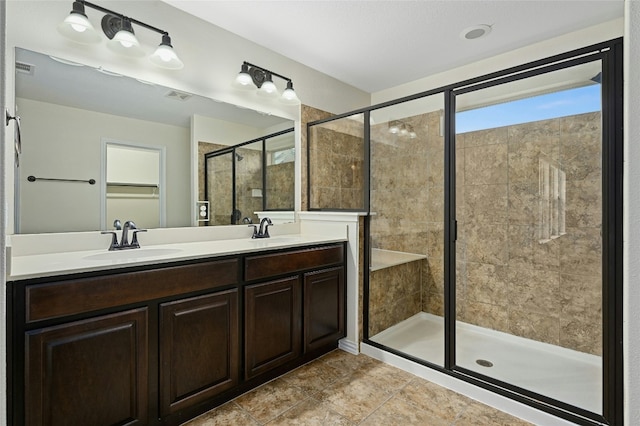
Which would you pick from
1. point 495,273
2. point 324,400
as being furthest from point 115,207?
point 495,273

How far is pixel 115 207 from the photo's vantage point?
195 cm

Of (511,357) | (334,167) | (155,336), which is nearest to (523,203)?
(511,357)

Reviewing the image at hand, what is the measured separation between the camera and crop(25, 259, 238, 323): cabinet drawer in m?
1.24

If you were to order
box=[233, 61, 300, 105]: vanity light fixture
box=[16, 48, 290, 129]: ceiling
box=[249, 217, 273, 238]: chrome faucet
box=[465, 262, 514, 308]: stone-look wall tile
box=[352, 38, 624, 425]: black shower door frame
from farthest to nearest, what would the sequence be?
box=[465, 262, 514, 308]: stone-look wall tile < box=[249, 217, 273, 238]: chrome faucet < box=[233, 61, 300, 105]: vanity light fixture < box=[16, 48, 290, 129]: ceiling < box=[352, 38, 624, 425]: black shower door frame

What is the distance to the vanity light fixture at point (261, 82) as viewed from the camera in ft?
8.11

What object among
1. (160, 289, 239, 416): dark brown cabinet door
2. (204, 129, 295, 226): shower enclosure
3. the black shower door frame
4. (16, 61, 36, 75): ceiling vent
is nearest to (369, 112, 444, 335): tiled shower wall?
(204, 129, 295, 226): shower enclosure

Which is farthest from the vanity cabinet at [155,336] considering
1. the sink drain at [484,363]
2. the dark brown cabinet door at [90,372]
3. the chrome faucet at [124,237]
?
the sink drain at [484,363]

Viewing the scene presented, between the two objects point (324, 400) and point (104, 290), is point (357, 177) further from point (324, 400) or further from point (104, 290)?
point (104, 290)

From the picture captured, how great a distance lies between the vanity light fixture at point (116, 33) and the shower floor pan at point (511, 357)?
8.34 ft

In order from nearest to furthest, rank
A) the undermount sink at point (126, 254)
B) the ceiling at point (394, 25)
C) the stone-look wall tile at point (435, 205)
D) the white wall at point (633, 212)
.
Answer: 1. the white wall at point (633, 212)
2. the undermount sink at point (126, 254)
3. the ceiling at point (394, 25)
4. the stone-look wall tile at point (435, 205)

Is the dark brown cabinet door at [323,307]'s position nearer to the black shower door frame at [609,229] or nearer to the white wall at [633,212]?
the black shower door frame at [609,229]

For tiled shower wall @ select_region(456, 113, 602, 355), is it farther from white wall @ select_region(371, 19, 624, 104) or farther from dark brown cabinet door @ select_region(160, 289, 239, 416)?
dark brown cabinet door @ select_region(160, 289, 239, 416)

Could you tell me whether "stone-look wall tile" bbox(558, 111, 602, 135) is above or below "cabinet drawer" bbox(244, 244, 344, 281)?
above

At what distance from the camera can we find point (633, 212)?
2.38ft
